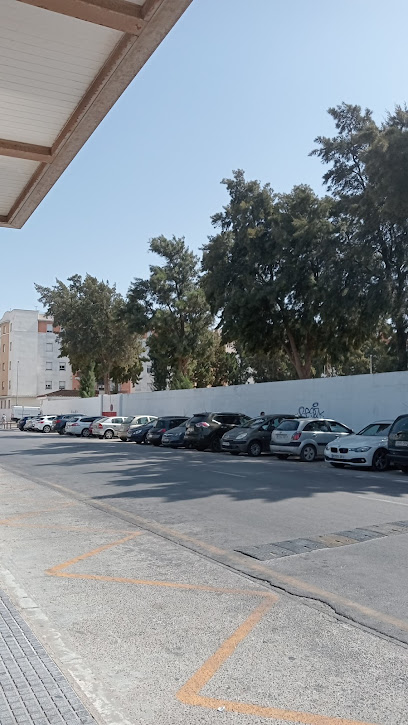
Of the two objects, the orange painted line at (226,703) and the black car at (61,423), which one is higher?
the black car at (61,423)

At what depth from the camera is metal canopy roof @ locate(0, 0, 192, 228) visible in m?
4.36

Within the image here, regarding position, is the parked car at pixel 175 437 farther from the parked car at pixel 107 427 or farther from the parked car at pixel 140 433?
the parked car at pixel 107 427

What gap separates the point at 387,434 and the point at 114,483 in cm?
857

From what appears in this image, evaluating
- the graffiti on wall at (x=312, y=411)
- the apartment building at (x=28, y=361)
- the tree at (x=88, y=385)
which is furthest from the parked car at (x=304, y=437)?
the apartment building at (x=28, y=361)

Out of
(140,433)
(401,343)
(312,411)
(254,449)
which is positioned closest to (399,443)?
(254,449)

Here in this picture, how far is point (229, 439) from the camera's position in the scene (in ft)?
81.1

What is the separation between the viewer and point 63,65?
5.09 m

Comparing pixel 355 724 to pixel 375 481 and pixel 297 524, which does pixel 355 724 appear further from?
pixel 375 481

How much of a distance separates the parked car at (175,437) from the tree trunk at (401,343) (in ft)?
36.2

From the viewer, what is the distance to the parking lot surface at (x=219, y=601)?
12.6ft

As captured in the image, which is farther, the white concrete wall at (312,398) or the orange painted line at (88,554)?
the white concrete wall at (312,398)

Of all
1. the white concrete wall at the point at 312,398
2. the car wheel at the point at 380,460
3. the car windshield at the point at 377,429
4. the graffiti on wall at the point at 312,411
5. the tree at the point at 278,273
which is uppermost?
the tree at the point at 278,273

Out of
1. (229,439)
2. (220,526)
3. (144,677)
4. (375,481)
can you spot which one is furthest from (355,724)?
(229,439)

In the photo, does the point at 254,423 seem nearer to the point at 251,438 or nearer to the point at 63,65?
the point at 251,438
